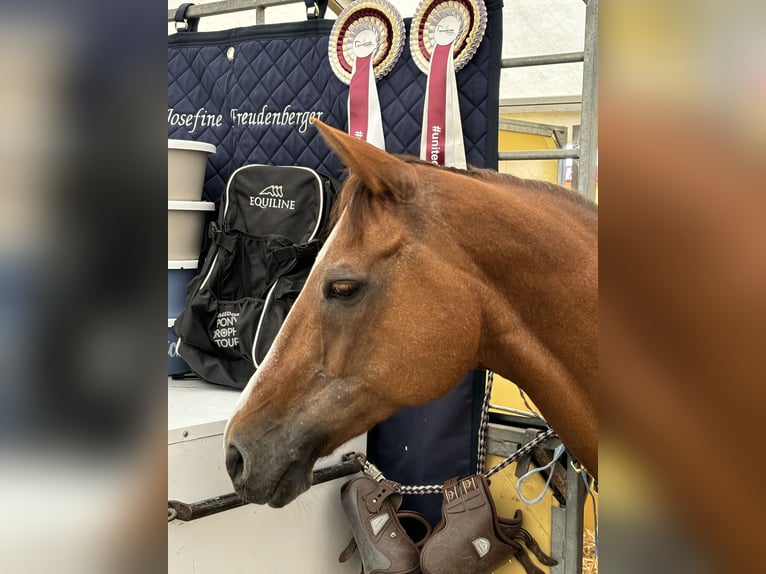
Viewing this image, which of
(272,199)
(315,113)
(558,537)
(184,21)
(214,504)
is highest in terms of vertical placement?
(184,21)

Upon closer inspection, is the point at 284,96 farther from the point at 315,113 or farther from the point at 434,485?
the point at 434,485

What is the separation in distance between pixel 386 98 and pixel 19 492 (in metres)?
1.41

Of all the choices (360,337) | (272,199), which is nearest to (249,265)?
(272,199)

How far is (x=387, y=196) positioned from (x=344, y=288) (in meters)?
0.12

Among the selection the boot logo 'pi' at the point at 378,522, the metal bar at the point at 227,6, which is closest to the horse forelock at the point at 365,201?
the boot logo 'pi' at the point at 378,522

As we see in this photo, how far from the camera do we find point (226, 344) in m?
1.44

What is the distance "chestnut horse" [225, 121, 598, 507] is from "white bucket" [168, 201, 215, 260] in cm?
85

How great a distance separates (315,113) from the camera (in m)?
1.58

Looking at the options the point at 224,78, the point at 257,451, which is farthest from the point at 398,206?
the point at 224,78

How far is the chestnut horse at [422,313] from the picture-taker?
708 millimetres

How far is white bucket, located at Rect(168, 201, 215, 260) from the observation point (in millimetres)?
1505

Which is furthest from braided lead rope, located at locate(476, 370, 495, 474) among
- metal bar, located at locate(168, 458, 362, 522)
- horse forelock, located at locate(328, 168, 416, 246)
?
horse forelock, located at locate(328, 168, 416, 246)

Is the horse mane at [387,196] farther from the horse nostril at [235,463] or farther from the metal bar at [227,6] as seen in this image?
the metal bar at [227,6]

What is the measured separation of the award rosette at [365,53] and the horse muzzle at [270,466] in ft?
2.77
